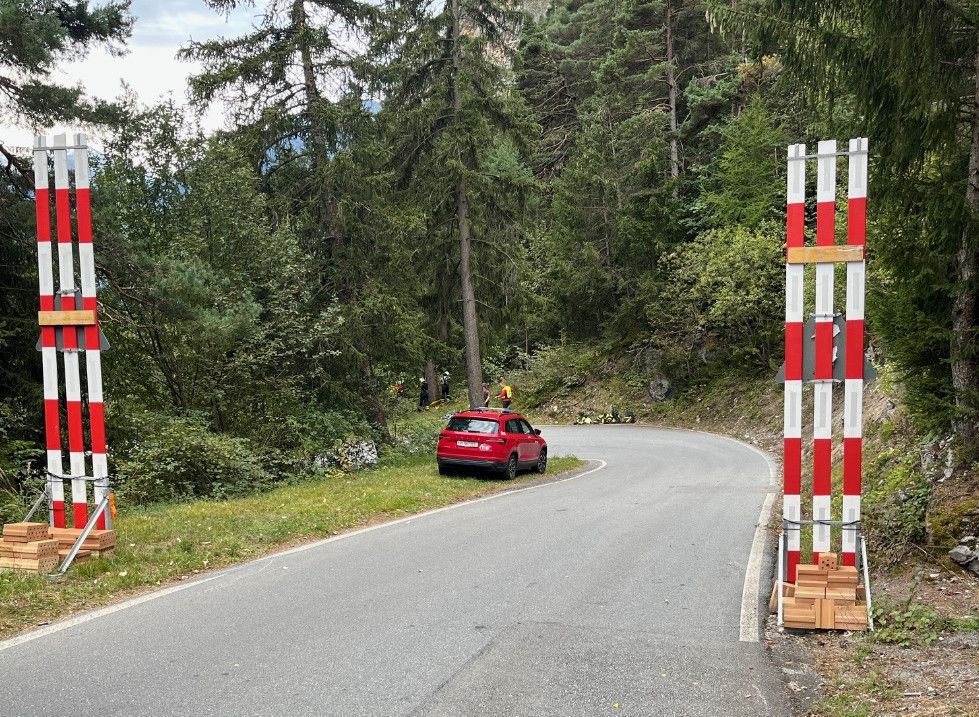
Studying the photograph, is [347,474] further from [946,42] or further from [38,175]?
[946,42]

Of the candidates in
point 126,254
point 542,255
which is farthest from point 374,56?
point 542,255

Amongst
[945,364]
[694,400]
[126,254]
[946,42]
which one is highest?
[946,42]

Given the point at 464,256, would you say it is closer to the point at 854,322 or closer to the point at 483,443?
the point at 483,443

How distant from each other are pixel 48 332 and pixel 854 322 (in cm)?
755

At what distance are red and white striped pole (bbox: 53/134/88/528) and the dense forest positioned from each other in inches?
240

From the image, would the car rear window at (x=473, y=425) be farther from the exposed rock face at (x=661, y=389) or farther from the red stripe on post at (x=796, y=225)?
the exposed rock face at (x=661, y=389)

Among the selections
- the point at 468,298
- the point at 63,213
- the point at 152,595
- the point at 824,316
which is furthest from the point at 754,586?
the point at 468,298

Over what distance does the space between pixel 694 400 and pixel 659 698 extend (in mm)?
35175

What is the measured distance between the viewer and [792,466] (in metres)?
6.59

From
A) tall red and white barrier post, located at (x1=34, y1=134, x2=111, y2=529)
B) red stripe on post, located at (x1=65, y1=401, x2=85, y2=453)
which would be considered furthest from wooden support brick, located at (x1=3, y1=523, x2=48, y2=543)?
red stripe on post, located at (x1=65, y1=401, x2=85, y2=453)

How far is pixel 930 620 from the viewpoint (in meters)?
6.25

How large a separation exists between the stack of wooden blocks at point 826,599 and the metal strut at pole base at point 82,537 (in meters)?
6.67

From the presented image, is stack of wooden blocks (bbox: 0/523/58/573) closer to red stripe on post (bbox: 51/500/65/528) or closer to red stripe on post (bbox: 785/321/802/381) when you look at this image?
red stripe on post (bbox: 51/500/65/528)

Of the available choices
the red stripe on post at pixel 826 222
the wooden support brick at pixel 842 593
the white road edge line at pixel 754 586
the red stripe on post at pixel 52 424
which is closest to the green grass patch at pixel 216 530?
the red stripe on post at pixel 52 424
